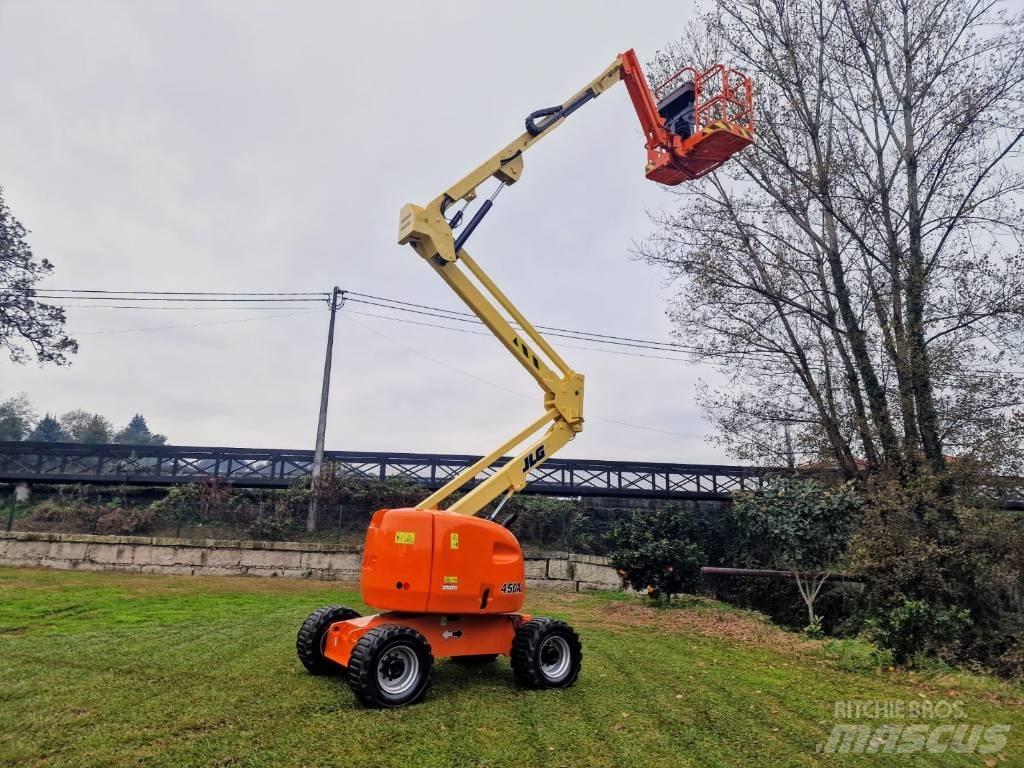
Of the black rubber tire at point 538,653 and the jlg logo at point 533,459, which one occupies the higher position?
the jlg logo at point 533,459

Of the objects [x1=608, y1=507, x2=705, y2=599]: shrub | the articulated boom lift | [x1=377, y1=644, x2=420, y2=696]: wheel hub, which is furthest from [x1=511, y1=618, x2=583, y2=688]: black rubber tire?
[x1=608, y1=507, x2=705, y2=599]: shrub

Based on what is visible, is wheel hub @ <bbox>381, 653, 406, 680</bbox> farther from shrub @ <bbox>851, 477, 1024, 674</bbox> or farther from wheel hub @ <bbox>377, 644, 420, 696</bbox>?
shrub @ <bbox>851, 477, 1024, 674</bbox>

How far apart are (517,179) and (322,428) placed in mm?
13669

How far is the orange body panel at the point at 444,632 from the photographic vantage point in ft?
20.5

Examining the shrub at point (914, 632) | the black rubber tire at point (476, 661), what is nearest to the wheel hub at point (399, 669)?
the black rubber tire at point (476, 661)

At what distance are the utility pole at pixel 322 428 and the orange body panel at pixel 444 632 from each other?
1140 cm

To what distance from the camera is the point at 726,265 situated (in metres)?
16.2

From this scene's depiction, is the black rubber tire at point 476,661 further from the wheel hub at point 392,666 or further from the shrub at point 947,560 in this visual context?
the shrub at point 947,560

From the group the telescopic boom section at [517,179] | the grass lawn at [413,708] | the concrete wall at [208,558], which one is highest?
the telescopic boom section at [517,179]

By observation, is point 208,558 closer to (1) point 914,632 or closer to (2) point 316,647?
(2) point 316,647

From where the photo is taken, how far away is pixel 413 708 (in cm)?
567

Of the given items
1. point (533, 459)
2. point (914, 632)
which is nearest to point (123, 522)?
point (533, 459)

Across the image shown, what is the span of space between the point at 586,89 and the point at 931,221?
1012cm

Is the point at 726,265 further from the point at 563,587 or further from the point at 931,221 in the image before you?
the point at 563,587
